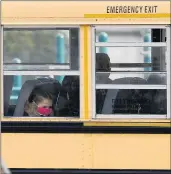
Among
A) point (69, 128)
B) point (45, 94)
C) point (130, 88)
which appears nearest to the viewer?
point (69, 128)

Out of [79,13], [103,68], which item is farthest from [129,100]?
[79,13]

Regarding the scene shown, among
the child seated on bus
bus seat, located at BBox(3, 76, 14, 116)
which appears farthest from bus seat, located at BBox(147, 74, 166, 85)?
bus seat, located at BBox(3, 76, 14, 116)

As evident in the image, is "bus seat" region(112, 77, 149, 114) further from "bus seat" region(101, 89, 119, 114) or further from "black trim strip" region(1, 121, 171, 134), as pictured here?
"black trim strip" region(1, 121, 171, 134)

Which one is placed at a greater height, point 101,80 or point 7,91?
→ point 101,80

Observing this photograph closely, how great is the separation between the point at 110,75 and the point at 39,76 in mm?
638

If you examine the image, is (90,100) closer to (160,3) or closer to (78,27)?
(78,27)

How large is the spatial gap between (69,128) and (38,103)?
420mm

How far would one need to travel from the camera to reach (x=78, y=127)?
234 inches

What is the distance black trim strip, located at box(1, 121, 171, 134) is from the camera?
19.5 feet

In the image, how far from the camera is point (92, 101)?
601 centimetres

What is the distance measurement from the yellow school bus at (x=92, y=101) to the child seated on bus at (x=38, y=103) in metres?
0.07

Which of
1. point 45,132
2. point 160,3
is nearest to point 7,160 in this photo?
point 45,132

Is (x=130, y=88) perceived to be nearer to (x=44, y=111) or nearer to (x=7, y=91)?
(x=44, y=111)

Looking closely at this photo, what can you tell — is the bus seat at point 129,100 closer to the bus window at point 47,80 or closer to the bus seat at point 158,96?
the bus seat at point 158,96
